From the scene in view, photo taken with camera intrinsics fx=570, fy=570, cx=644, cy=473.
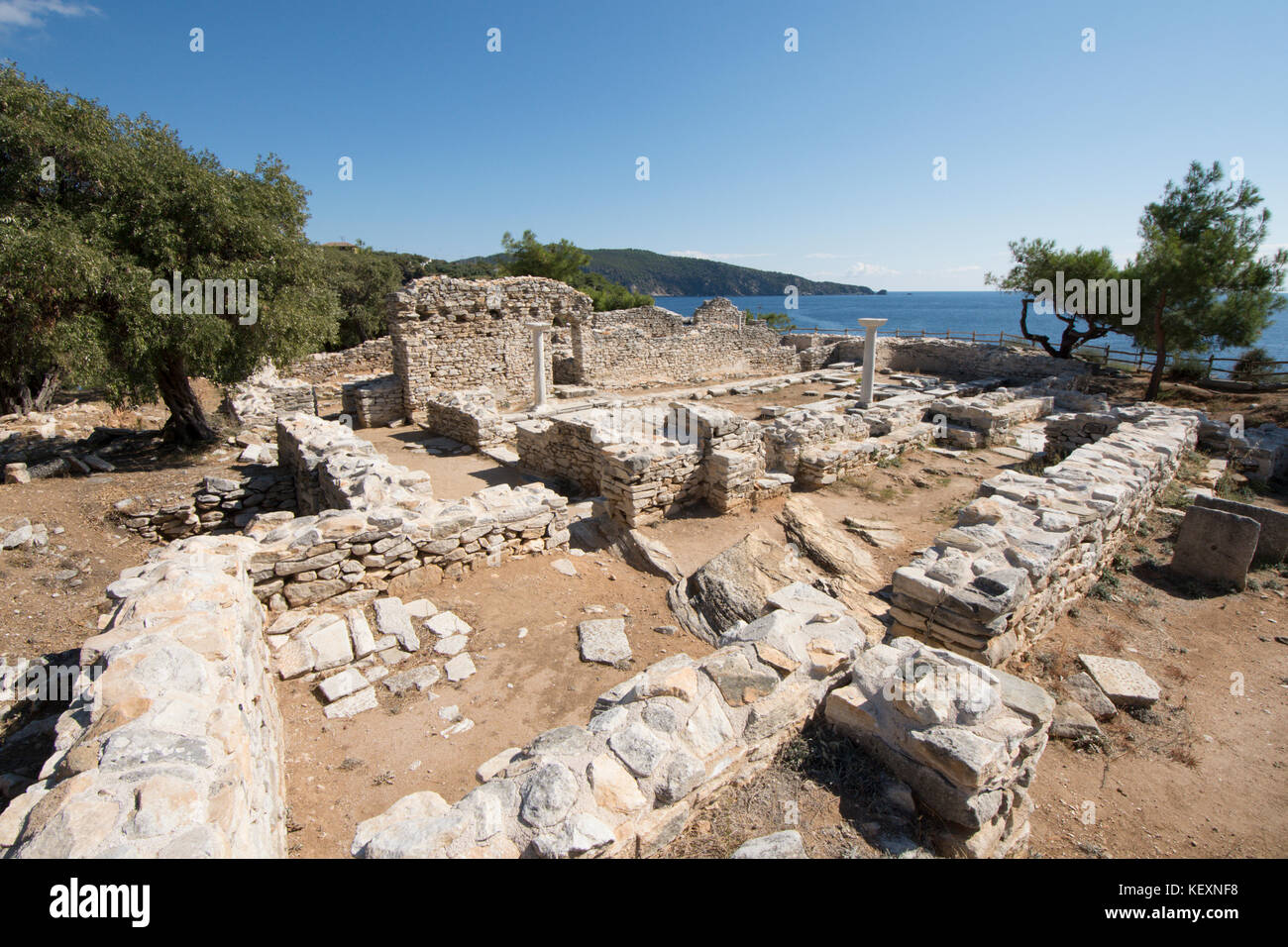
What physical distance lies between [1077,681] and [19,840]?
259 inches

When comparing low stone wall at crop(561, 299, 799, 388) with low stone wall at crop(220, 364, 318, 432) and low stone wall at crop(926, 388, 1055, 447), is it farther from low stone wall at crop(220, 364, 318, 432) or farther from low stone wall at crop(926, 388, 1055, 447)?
low stone wall at crop(926, 388, 1055, 447)

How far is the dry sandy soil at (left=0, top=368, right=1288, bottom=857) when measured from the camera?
10.8 feet

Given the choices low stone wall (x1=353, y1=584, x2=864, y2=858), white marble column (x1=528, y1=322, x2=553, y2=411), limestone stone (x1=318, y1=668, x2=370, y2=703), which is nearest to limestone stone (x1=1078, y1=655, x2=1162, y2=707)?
low stone wall (x1=353, y1=584, x2=864, y2=858)

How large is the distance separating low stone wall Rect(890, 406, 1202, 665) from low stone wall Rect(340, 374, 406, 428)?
544 inches

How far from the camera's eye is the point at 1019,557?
5215 mm

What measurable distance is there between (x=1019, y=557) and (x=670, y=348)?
738 inches

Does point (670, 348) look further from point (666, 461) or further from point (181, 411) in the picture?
point (181, 411)

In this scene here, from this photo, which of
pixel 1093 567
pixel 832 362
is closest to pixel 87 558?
pixel 1093 567

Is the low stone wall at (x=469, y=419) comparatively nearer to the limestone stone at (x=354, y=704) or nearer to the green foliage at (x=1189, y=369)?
the limestone stone at (x=354, y=704)

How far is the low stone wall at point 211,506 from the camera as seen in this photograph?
8461 mm

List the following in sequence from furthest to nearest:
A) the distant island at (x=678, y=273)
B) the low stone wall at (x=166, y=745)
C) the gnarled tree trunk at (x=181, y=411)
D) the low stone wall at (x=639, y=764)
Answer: the distant island at (x=678, y=273), the gnarled tree trunk at (x=181, y=411), the low stone wall at (x=639, y=764), the low stone wall at (x=166, y=745)

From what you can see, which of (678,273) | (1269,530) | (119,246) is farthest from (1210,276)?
(678,273)

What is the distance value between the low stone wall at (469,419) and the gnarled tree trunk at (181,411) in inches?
177

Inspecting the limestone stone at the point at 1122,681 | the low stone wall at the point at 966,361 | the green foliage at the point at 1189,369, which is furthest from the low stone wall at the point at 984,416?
the limestone stone at the point at 1122,681
